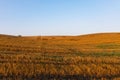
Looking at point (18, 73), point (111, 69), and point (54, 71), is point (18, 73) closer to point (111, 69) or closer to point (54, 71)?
point (54, 71)

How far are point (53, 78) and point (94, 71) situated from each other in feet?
9.88

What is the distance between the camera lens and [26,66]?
14.9 m

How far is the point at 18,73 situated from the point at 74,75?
283 cm

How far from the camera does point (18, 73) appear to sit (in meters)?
13.2

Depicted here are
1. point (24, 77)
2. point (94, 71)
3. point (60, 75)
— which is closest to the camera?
point (24, 77)

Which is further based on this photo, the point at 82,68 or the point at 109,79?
the point at 82,68

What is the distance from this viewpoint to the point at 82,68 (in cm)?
1525

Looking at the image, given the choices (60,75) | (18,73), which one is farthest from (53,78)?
(18,73)

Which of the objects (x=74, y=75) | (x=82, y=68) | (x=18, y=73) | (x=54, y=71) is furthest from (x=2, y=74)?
(x=82, y=68)

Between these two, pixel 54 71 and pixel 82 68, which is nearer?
pixel 54 71

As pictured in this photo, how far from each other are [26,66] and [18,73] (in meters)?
1.76

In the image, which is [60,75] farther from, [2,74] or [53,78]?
[2,74]

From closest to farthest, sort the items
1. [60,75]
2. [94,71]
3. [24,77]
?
1. [24,77]
2. [60,75]
3. [94,71]

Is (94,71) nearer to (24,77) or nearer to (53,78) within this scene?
(53,78)
